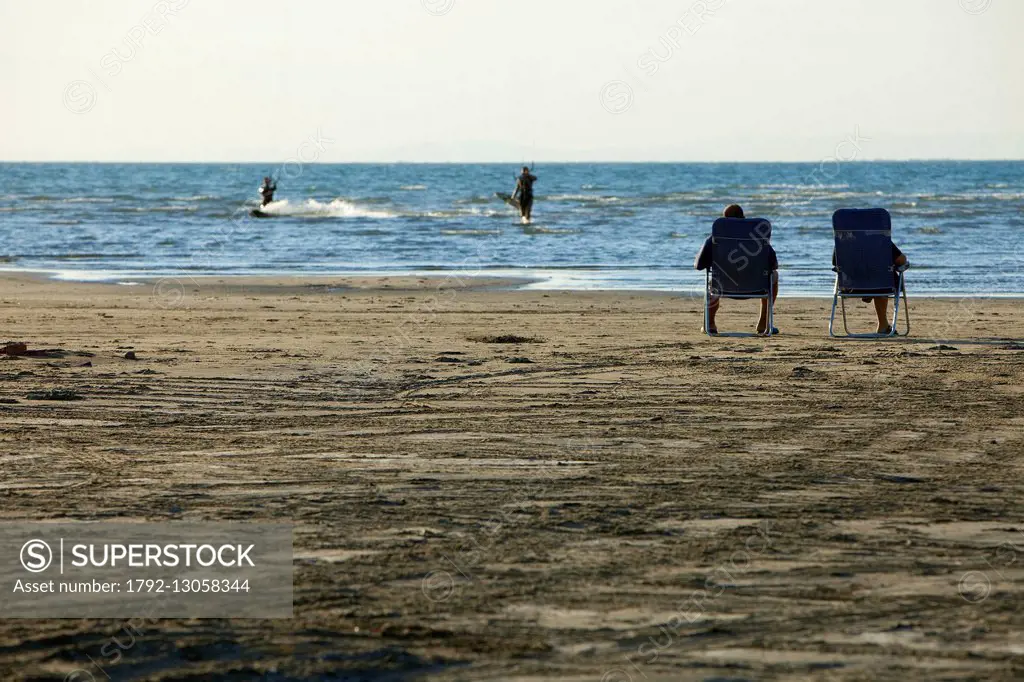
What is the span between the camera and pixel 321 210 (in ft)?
132

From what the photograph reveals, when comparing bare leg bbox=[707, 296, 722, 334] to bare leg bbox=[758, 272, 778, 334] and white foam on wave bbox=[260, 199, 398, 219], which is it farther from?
white foam on wave bbox=[260, 199, 398, 219]

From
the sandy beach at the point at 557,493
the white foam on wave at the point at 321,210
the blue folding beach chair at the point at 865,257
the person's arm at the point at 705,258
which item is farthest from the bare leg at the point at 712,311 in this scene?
the white foam on wave at the point at 321,210

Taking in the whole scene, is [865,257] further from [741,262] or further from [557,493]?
[557,493]

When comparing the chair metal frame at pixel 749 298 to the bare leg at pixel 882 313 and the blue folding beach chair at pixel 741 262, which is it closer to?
the blue folding beach chair at pixel 741 262

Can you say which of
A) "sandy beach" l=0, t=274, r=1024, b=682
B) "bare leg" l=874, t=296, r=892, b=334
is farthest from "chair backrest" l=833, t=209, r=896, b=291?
"sandy beach" l=0, t=274, r=1024, b=682

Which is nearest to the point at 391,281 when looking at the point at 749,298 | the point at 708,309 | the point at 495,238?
the point at 708,309

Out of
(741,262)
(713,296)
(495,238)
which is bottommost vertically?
(495,238)

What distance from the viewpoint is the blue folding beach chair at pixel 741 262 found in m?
10.7

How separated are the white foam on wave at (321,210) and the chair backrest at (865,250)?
89.2 ft

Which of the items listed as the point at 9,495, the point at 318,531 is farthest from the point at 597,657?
the point at 9,495

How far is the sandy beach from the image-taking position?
3.55 metres

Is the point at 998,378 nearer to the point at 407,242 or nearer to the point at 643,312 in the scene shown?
the point at 643,312

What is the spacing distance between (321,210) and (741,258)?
3078 centimetres

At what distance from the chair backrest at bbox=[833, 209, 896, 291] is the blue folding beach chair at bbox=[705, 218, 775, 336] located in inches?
24.6
